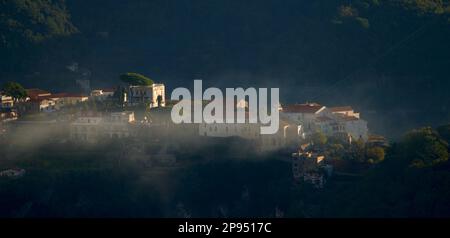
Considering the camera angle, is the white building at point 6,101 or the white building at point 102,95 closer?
the white building at point 6,101

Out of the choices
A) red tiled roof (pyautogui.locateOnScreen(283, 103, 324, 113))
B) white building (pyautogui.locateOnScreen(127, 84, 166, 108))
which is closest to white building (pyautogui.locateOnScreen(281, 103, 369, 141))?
red tiled roof (pyautogui.locateOnScreen(283, 103, 324, 113))

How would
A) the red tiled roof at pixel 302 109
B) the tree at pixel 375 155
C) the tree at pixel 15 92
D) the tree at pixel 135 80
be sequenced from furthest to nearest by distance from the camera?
the tree at pixel 15 92 < the tree at pixel 135 80 < the red tiled roof at pixel 302 109 < the tree at pixel 375 155

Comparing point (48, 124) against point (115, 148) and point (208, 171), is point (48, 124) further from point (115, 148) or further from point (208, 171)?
point (208, 171)

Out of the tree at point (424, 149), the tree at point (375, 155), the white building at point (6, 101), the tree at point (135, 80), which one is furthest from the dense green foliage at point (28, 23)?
the tree at point (424, 149)

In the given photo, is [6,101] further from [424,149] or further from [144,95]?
[424,149]

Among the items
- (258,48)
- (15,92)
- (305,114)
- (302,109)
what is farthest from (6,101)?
(258,48)

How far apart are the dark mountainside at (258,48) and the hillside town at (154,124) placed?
9.43 metres

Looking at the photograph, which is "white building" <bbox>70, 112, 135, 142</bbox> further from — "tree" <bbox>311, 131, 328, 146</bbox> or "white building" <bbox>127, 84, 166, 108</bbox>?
"tree" <bbox>311, 131, 328, 146</bbox>

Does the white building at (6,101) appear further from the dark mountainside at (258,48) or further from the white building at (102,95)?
the dark mountainside at (258,48)

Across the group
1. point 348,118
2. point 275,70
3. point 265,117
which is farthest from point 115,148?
point 275,70

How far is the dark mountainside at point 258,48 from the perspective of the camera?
5478 centimetres

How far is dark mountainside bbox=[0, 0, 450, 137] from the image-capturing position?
54781 millimetres

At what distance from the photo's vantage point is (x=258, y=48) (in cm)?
6275

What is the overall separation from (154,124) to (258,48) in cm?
2284
